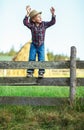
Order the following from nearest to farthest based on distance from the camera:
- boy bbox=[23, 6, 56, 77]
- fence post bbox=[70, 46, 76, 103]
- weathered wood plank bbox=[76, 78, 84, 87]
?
1. fence post bbox=[70, 46, 76, 103]
2. weathered wood plank bbox=[76, 78, 84, 87]
3. boy bbox=[23, 6, 56, 77]

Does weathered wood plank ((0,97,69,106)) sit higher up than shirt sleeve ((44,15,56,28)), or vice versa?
shirt sleeve ((44,15,56,28))

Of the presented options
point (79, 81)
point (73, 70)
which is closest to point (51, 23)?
point (73, 70)

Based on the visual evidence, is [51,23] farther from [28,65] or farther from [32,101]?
[32,101]

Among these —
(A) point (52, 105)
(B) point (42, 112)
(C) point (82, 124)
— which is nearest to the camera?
(C) point (82, 124)

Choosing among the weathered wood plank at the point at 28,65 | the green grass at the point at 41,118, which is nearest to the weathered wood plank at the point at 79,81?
the weathered wood plank at the point at 28,65

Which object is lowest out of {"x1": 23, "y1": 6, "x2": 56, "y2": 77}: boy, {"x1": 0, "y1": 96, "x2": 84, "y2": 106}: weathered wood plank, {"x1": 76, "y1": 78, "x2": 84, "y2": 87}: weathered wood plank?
{"x1": 0, "y1": 96, "x2": 84, "y2": 106}: weathered wood plank

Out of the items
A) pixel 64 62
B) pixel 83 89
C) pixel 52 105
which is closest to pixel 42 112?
pixel 52 105

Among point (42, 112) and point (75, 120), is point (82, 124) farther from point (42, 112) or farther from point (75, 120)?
point (42, 112)

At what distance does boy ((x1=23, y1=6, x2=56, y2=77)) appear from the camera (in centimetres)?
969

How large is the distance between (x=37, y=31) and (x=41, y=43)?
304 millimetres

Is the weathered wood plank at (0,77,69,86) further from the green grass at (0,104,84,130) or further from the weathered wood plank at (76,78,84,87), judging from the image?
the green grass at (0,104,84,130)

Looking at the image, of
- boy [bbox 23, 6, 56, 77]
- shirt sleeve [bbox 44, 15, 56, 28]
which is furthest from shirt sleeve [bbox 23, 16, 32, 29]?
shirt sleeve [bbox 44, 15, 56, 28]

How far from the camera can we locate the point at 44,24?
983 cm

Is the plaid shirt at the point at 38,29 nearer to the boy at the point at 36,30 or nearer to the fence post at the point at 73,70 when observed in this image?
the boy at the point at 36,30
